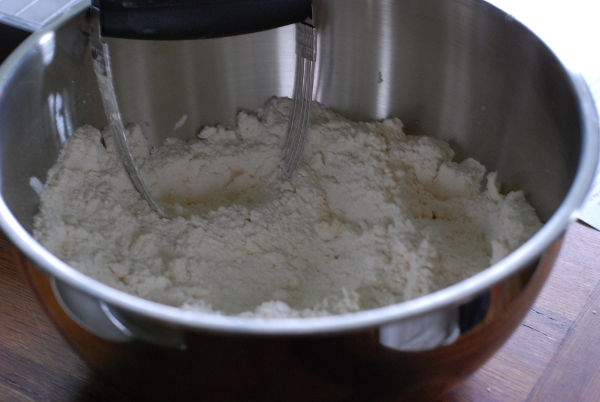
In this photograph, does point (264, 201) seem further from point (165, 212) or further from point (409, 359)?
point (409, 359)

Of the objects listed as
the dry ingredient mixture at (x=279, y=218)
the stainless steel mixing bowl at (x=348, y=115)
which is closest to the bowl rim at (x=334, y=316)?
the stainless steel mixing bowl at (x=348, y=115)

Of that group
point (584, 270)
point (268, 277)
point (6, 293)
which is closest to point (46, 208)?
point (6, 293)

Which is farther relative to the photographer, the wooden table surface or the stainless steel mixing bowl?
the wooden table surface

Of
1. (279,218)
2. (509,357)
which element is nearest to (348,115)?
Answer: (279,218)

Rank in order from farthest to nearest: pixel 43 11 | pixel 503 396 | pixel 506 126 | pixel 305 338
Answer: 1. pixel 43 11
2. pixel 506 126
3. pixel 503 396
4. pixel 305 338

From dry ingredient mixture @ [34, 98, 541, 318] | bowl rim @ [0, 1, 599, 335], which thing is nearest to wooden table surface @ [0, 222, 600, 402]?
dry ingredient mixture @ [34, 98, 541, 318]

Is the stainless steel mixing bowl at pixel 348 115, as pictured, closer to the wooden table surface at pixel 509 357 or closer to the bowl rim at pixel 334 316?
the bowl rim at pixel 334 316

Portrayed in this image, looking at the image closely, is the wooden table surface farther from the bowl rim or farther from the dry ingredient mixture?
the bowl rim

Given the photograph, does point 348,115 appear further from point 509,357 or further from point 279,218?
point 509,357
